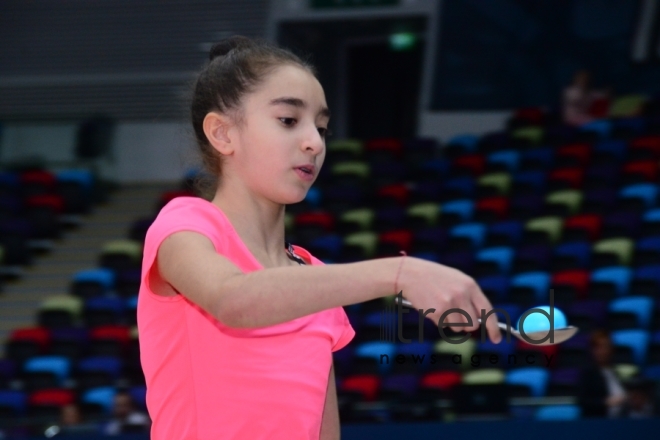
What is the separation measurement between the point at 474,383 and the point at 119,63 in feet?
25.8

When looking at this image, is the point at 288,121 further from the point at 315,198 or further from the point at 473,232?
the point at 315,198

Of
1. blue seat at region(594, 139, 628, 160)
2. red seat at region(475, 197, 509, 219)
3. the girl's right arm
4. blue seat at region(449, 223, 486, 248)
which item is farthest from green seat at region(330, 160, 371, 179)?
the girl's right arm

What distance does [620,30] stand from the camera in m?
11.0

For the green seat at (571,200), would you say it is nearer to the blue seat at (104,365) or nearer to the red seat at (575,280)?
the red seat at (575,280)

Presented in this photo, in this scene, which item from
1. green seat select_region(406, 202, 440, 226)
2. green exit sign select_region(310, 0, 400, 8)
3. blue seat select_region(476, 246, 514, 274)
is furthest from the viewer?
green exit sign select_region(310, 0, 400, 8)

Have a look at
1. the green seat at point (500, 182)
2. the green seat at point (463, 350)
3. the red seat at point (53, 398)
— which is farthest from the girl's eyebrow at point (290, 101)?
the green seat at point (500, 182)

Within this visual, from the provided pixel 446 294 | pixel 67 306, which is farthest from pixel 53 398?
pixel 446 294

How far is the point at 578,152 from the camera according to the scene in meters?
8.96

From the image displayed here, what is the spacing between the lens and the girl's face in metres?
1.49

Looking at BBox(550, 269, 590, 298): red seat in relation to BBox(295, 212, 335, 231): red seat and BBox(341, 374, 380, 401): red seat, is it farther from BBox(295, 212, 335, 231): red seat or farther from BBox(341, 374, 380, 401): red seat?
A: BBox(295, 212, 335, 231): red seat

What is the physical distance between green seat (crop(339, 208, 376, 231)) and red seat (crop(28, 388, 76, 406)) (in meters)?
2.90

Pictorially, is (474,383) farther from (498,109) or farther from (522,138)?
(498,109)

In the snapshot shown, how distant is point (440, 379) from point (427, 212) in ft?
8.30

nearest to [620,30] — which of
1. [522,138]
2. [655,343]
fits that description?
[522,138]
